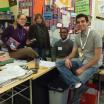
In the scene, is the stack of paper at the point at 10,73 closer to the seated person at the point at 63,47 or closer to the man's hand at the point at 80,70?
the man's hand at the point at 80,70

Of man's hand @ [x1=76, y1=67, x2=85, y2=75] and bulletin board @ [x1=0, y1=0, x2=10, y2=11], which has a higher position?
bulletin board @ [x1=0, y1=0, x2=10, y2=11]

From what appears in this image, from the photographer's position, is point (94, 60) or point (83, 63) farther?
point (83, 63)

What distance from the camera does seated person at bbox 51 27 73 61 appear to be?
167 inches

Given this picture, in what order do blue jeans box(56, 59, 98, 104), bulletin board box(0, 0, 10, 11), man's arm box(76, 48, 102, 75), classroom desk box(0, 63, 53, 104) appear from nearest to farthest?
classroom desk box(0, 63, 53, 104) < blue jeans box(56, 59, 98, 104) < man's arm box(76, 48, 102, 75) < bulletin board box(0, 0, 10, 11)

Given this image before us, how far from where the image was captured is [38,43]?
4.64 m

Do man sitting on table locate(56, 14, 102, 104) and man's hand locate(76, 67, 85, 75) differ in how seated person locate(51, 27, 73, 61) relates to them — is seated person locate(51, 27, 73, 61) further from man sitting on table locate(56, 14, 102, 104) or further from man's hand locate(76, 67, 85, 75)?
man's hand locate(76, 67, 85, 75)

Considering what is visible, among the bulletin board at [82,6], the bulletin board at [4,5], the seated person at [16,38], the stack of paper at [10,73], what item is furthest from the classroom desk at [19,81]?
the bulletin board at [4,5]

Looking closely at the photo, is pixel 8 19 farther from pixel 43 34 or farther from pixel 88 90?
pixel 88 90

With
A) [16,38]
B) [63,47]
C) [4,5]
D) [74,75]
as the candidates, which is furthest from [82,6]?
[74,75]

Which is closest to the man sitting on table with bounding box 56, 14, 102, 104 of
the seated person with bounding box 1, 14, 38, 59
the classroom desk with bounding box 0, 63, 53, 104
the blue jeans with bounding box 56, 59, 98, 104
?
the blue jeans with bounding box 56, 59, 98, 104

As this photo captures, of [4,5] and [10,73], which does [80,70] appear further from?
[4,5]

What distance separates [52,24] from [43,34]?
54 cm

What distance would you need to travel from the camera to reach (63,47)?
4.24 m

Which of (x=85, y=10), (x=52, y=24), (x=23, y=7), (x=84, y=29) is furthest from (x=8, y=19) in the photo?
(x=84, y=29)
